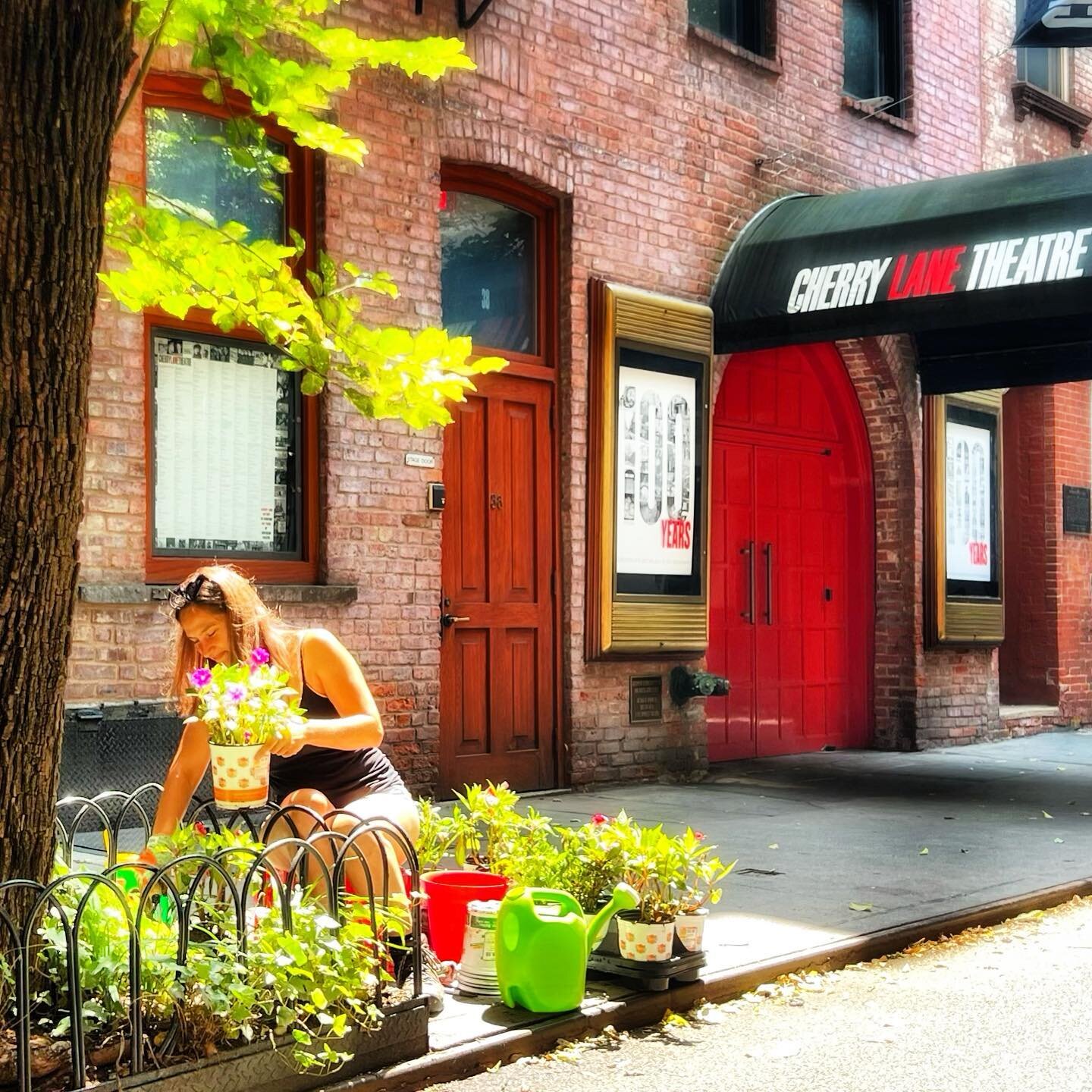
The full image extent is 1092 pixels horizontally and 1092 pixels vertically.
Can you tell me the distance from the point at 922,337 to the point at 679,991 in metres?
9.12

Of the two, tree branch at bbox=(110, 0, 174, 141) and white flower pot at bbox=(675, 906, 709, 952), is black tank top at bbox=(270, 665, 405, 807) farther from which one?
tree branch at bbox=(110, 0, 174, 141)

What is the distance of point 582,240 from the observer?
1005 cm

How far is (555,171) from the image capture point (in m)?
9.88

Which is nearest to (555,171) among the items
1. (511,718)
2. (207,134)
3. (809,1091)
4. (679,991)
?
(207,134)

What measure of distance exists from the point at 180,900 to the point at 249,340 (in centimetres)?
491


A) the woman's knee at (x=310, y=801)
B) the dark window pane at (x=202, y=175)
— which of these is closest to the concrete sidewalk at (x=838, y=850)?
the woman's knee at (x=310, y=801)

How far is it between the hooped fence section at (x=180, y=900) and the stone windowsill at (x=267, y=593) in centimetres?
268

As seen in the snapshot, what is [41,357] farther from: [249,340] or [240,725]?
[249,340]

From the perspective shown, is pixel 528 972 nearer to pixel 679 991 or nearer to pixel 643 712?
pixel 679 991

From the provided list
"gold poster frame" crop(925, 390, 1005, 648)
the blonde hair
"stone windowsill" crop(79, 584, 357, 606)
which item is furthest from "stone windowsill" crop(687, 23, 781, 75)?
the blonde hair

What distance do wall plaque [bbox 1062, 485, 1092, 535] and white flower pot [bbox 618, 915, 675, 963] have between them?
36.8 feet

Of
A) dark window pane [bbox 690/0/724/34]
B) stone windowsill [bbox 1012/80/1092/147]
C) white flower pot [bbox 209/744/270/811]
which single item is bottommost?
white flower pot [bbox 209/744/270/811]

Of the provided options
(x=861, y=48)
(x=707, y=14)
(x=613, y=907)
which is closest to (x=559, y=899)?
(x=613, y=907)

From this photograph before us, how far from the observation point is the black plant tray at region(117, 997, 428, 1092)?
365 cm
